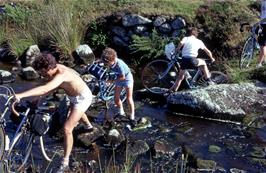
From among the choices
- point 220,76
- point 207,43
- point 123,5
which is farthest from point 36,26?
point 220,76

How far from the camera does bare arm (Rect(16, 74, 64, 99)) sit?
7590 mm

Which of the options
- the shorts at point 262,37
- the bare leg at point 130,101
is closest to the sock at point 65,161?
the bare leg at point 130,101

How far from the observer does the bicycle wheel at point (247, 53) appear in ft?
50.1

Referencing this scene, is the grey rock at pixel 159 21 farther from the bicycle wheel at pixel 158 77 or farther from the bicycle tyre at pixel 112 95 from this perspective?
the bicycle tyre at pixel 112 95

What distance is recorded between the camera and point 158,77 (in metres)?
14.4

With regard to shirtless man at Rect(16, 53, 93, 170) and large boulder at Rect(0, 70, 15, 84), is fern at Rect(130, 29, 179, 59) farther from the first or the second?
shirtless man at Rect(16, 53, 93, 170)

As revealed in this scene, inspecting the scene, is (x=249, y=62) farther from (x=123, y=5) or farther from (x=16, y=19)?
(x=16, y=19)

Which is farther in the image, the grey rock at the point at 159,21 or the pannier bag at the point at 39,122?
the grey rock at the point at 159,21

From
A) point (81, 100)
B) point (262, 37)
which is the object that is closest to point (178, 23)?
point (262, 37)

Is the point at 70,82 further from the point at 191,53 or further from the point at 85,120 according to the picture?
the point at 191,53

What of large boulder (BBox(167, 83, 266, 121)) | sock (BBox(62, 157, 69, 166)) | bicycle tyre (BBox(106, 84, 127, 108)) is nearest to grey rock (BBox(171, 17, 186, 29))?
large boulder (BBox(167, 83, 266, 121))

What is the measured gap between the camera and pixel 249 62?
15359 millimetres

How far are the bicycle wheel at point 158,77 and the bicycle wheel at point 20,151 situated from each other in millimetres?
6342

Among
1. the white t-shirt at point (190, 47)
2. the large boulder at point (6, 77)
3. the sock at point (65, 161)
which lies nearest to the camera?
the sock at point (65, 161)
